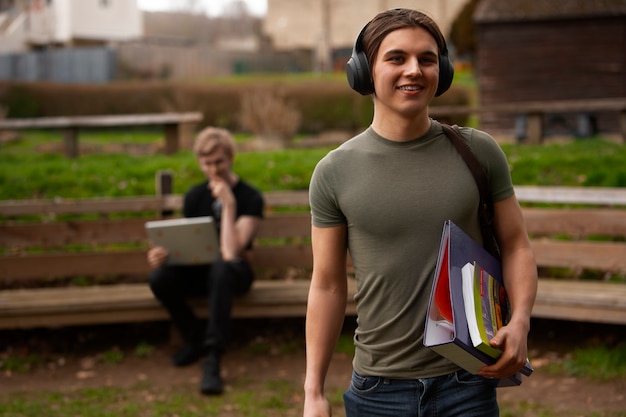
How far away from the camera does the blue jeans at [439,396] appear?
237 centimetres

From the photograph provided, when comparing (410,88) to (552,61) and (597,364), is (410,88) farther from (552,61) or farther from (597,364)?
(552,61)

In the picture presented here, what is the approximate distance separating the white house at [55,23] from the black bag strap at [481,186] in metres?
39.5

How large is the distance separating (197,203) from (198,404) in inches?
56.7

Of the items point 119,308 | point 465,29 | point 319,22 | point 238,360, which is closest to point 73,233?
point 119,308

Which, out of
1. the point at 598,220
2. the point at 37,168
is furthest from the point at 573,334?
the point at 37,168

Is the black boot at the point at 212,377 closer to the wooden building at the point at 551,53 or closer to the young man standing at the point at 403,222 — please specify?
the young man standing at the point at 403,222

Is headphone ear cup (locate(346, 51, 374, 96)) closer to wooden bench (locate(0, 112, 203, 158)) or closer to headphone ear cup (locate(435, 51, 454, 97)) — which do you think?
headphone ear cup (locate(435, 51, 454, 97))

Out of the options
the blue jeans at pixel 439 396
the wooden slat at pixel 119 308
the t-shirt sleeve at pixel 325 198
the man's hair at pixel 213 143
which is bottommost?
the wooden slat at pixel 119 308

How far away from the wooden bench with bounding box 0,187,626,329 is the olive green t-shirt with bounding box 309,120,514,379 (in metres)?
3.28

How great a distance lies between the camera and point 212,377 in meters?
5.53

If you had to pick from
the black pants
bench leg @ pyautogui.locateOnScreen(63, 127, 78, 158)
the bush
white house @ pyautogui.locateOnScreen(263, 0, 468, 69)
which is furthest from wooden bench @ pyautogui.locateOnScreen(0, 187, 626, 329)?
white house @ pyautogui.locateOnScreen(263, 0, 468, 69)

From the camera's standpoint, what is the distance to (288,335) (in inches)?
257

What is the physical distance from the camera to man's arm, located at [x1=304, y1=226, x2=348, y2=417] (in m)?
2.46

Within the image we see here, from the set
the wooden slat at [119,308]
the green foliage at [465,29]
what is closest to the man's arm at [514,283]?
the wooden slat at [119,308]
